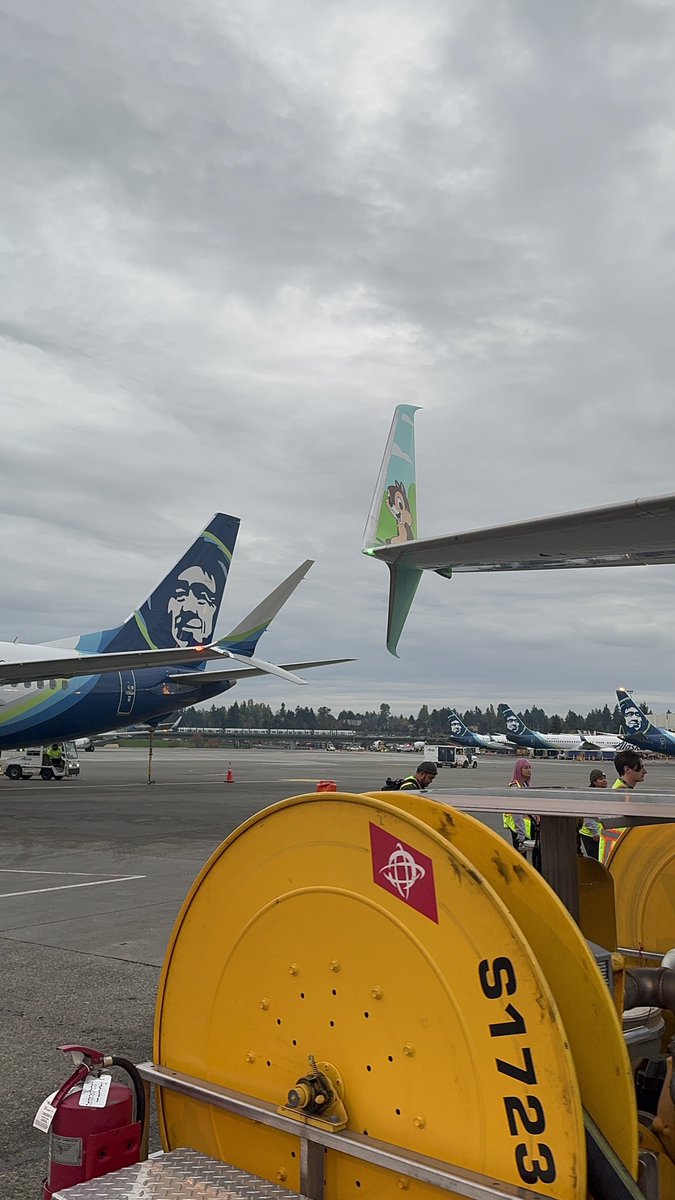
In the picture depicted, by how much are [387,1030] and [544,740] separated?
90.1m

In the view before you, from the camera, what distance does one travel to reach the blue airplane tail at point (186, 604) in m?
26.6

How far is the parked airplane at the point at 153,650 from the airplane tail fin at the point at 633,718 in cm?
3819

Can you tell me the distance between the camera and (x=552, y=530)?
737cm

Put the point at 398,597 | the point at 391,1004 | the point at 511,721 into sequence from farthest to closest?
A: the point at 511,721 < the point at 398,597 < the point at 391,1004

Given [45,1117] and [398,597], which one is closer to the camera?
[45,1117]

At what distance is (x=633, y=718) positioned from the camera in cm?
6028

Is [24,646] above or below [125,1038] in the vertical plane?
above

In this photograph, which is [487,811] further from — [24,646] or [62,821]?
[24,646]

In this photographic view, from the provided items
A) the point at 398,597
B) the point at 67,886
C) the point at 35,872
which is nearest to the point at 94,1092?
the point at 398,597

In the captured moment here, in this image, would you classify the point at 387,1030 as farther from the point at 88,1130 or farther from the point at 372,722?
the point at 372,722

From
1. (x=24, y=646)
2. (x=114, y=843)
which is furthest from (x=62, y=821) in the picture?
(x=24, y=646)

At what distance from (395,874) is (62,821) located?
16.0 metres

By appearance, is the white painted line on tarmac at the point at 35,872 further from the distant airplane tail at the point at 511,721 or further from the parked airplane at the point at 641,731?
the distant airplane tail at the point at 511,721

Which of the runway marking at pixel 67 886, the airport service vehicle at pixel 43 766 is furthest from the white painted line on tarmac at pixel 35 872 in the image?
the airport service vehicle at pixel 43 766
